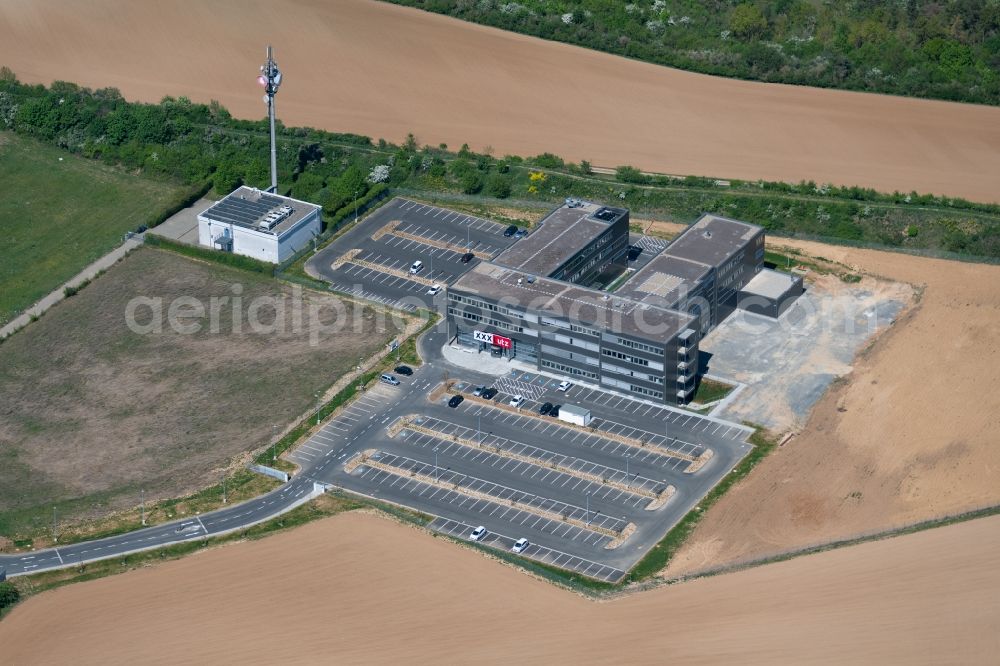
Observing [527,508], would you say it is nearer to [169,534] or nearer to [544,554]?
[544,554]

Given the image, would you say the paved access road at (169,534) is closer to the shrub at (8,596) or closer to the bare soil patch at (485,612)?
the shrub at (8,596)

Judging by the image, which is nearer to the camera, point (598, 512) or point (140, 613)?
point (140, 613)

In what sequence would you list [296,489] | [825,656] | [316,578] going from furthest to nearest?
[296,489] < [316,578] < [825,656]

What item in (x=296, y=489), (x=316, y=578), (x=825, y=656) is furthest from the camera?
(x=296, y=489)

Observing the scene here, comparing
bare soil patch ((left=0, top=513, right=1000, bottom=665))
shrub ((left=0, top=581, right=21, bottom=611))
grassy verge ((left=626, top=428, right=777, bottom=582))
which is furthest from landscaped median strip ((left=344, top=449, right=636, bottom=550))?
shrub ((left=0, top=581, right=21, bottom=611))

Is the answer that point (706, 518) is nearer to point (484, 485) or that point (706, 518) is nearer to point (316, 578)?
point (484, 485)

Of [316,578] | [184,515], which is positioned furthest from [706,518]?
[184,515]

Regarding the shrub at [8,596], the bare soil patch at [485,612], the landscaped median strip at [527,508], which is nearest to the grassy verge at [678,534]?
the landscaped median strip at [527,508]
